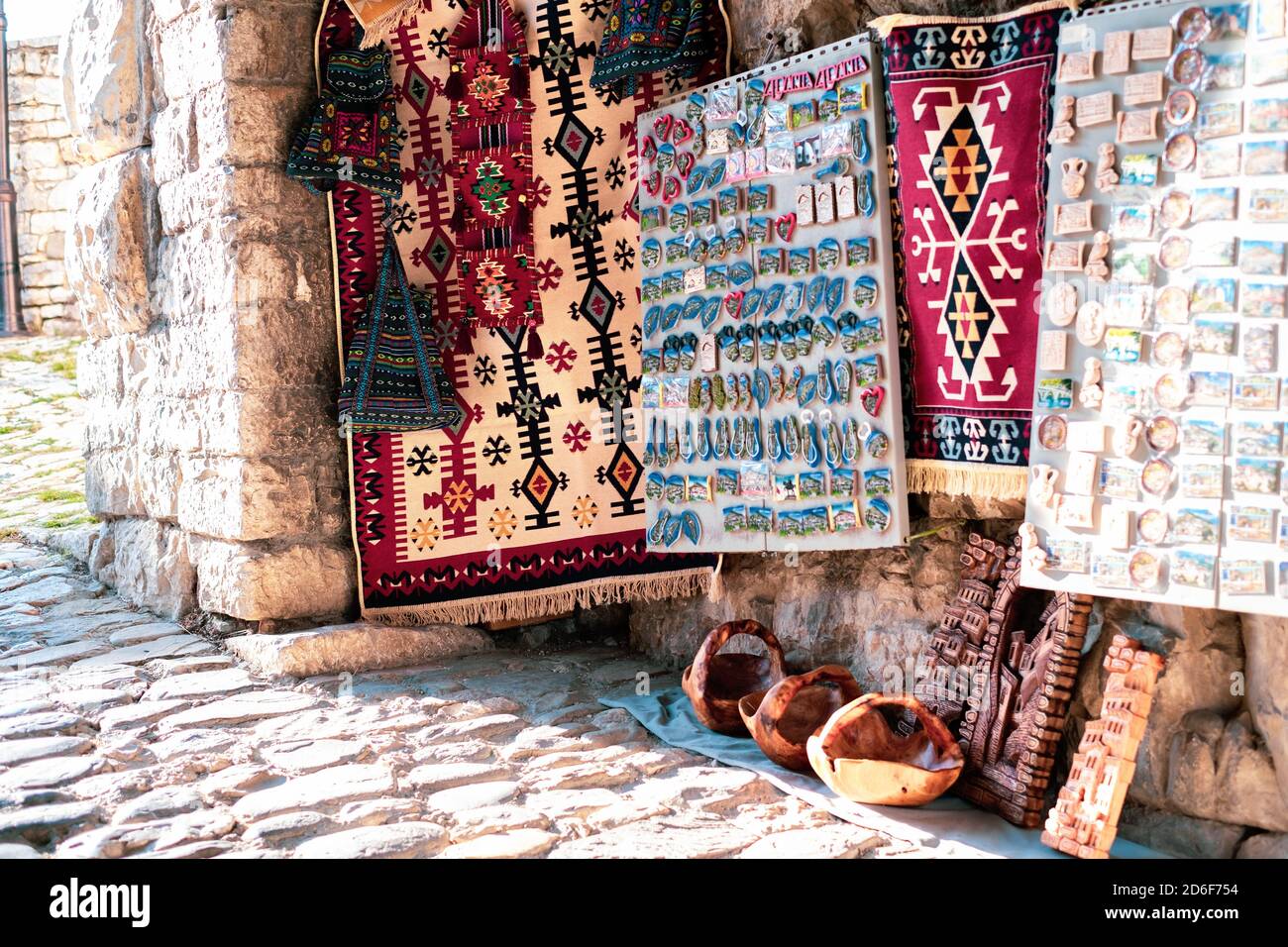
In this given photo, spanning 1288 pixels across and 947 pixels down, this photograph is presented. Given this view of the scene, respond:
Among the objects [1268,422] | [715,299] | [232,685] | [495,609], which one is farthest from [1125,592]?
[232,685]

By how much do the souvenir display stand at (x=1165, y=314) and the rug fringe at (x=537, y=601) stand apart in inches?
65.0

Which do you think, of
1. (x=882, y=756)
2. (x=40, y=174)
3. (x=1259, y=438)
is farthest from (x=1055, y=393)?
(x=40, y=174)

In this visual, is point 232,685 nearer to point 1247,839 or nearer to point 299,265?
point 299,265

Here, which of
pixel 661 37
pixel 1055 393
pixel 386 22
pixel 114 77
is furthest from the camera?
pixel 114 77

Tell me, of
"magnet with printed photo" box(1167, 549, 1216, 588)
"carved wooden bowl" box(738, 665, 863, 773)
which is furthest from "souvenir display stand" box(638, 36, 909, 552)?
"magnet with printed photo" box(1167, 549, 1216, 588)

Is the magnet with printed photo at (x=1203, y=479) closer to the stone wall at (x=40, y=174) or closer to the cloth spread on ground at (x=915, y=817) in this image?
the cloth spread on ground at (x=915, y=817)

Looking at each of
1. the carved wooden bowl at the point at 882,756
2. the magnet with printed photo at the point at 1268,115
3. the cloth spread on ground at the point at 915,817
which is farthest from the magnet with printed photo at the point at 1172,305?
the cloth spread on ground at the point at 915,817

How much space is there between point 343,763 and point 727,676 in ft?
3.87

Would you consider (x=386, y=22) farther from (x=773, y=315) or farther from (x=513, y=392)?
(x=773, y=315)

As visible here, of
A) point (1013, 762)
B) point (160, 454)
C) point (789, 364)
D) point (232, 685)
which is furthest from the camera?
point (160, 454)

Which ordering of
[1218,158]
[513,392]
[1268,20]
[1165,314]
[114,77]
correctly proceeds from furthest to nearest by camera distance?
1. [114,77]
2. [513,392]
3. [1165,314]
4. [1218,158]
5. [1268,20]

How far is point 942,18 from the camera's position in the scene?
10.1ft

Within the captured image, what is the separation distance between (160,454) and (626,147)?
2.20 metres

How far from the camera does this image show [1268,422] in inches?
96.1
